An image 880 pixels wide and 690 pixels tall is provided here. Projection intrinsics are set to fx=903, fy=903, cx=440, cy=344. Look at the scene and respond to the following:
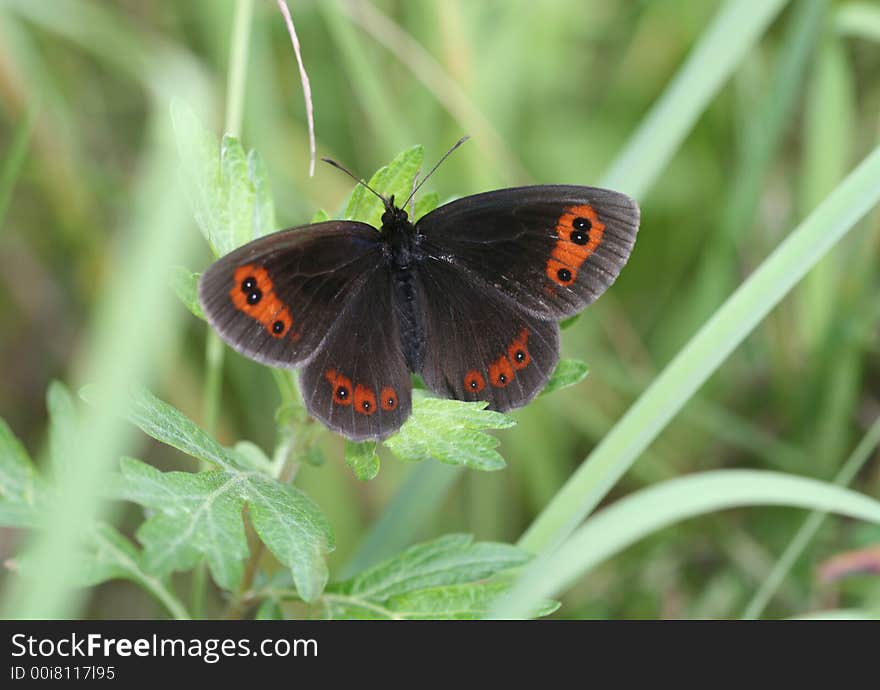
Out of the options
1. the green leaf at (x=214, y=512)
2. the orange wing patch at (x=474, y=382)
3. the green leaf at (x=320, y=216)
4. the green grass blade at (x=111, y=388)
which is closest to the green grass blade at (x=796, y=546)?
the orange wing patch at (x=474, y=382)

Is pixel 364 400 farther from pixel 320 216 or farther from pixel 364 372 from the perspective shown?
pixel 320 216

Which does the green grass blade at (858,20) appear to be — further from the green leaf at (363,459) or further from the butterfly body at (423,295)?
the green leaf at (363,459)

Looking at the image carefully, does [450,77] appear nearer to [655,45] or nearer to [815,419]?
[655,45]

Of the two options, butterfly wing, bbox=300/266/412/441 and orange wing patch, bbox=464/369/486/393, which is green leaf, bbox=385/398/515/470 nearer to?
butterfly wing, bbox=300/266/412/441

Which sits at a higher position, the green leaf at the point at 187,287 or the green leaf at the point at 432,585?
the green leaf at the point at 187,287

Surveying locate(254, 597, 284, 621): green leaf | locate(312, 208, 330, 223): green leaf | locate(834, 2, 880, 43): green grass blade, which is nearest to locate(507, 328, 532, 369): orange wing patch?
locate(312, 208, 330, 223): green leaf

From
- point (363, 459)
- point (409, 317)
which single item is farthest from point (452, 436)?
point (409, 317)
